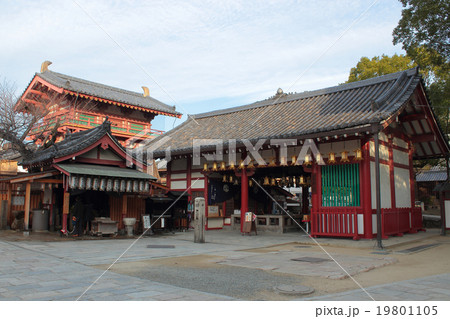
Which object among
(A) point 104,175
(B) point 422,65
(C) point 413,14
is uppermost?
(C) point 413,14

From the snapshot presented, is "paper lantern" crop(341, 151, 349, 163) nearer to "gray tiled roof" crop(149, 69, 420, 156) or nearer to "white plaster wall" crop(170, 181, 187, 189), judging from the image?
"gray tiled roof" crop(149, 69, 420, 156)

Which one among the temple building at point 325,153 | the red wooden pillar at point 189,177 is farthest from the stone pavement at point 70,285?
the red wooden pillar at point 189,177

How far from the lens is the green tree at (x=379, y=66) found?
2589 cm

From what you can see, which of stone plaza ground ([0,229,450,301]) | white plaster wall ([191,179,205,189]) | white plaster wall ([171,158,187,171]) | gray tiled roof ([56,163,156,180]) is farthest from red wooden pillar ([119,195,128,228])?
white plaster wall ([171,158,187,171])

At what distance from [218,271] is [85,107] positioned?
80.8 ft

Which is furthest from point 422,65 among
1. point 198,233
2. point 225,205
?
point 198,233

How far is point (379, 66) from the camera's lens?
2602 cm

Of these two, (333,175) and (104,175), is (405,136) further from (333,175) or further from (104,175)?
(104,175)

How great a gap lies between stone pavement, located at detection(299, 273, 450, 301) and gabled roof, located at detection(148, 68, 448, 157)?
6.65m

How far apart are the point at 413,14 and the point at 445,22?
153 centimetres

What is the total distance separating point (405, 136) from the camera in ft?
59.4

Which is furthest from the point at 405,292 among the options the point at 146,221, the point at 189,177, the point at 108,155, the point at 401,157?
the point at 189,177

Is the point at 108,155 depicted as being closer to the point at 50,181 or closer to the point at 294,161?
the point at 50,181

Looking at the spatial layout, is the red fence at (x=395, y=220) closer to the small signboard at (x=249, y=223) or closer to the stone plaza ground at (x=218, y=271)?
the stone plaza ground at (x=218, y=271)
